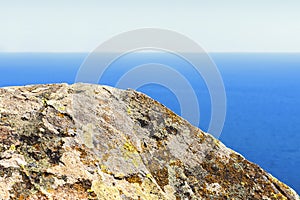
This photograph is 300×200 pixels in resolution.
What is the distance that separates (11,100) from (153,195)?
3.66 metres

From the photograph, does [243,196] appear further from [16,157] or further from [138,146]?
[16,157]

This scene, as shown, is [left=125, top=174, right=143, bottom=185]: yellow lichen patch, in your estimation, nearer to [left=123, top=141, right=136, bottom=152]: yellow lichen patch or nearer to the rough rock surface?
the rough rock surface

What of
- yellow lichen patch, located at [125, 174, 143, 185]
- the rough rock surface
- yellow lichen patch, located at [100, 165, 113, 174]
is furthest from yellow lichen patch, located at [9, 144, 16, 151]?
yellow lichen patch, located at [125, 174, 143, 185]

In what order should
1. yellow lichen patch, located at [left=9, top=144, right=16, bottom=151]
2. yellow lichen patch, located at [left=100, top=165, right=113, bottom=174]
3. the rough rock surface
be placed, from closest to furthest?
1. the rough rock surface
2. yellow lichen patch, located at [left=9, top=144, right=16, bottom=151]
3. yellow lichen patch, located at [left=100, top=165, right=113, bottom=174]

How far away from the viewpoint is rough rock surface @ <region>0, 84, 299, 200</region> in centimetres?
652

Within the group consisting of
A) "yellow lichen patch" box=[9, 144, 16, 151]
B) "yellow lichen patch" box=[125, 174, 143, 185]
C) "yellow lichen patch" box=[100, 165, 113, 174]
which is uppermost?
"yellow lichen patch" box=[125, 174, 143, 185]

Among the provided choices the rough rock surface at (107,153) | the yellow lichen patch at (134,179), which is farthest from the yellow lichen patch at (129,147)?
the yellow lichen patch at (134,179)

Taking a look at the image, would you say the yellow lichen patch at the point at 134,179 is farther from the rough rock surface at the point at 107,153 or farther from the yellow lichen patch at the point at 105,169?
the yellow lichen patch at the point at 105,169

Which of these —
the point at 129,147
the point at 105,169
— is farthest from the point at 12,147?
the point at 129,147

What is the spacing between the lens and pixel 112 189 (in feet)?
22.3

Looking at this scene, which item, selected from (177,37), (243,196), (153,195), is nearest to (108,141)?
(153,195)

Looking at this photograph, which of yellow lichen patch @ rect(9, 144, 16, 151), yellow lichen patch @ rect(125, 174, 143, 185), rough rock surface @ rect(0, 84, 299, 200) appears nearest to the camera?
rough rock surface @ rect(0, 84, 299, 200)

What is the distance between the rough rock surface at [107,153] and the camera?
6523 millimetres

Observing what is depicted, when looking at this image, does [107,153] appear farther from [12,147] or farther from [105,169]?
[12,147]
